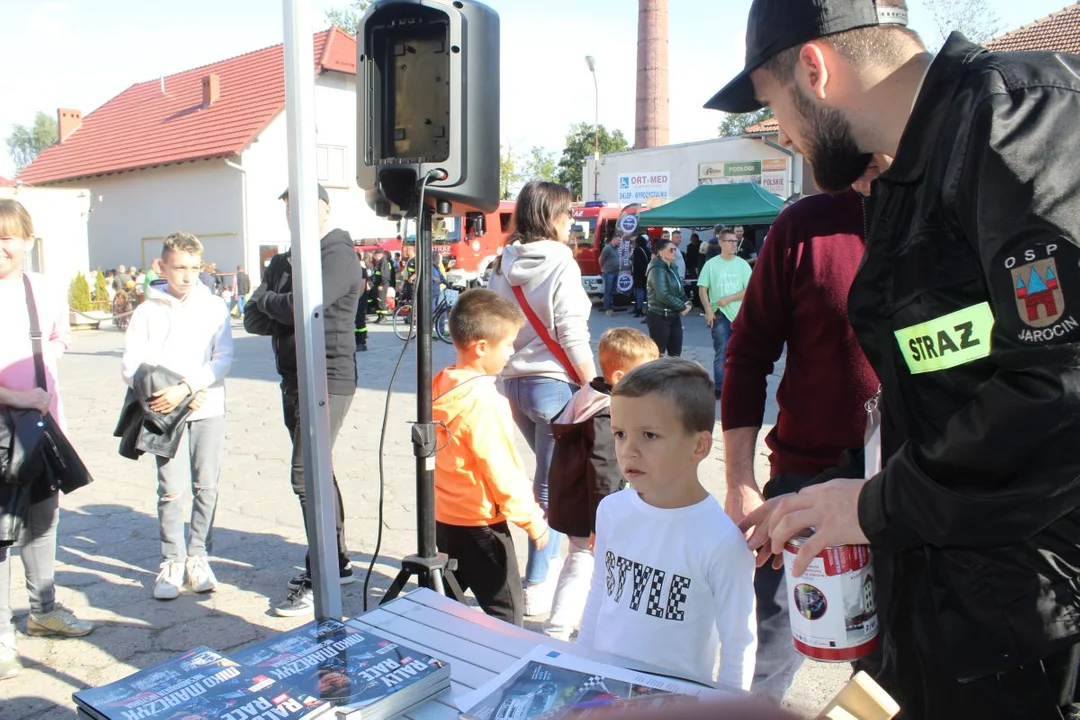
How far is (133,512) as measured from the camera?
563 cm

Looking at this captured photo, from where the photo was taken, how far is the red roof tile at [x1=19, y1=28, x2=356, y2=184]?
26688 millimetres

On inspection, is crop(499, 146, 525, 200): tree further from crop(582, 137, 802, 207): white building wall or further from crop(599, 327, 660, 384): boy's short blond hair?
crop(599, 327, 660, 384): boy's short blond hair

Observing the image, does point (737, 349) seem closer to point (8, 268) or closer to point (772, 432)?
point (772, 432)

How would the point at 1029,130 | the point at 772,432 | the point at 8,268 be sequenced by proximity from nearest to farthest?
the point at 1029,130 → the point at 772,432 → the point at 8,268

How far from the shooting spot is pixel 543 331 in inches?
155

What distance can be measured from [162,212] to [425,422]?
28.5 meters

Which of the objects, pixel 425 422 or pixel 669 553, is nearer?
pixel 669 553

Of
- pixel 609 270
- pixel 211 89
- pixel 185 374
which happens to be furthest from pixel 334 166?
pixel 185 374

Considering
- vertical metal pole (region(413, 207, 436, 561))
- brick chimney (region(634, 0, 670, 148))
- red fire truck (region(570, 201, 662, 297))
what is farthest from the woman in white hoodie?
brick chimney (region(634, 0, 670, 148))

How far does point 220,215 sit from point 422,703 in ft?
88.6

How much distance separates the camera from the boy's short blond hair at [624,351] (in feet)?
11.0

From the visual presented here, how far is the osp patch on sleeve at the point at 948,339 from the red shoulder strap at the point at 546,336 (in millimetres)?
2671

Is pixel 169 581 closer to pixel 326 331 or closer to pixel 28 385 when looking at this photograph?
pixel 28 385

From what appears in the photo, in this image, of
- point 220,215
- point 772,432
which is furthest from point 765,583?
point 220,215
